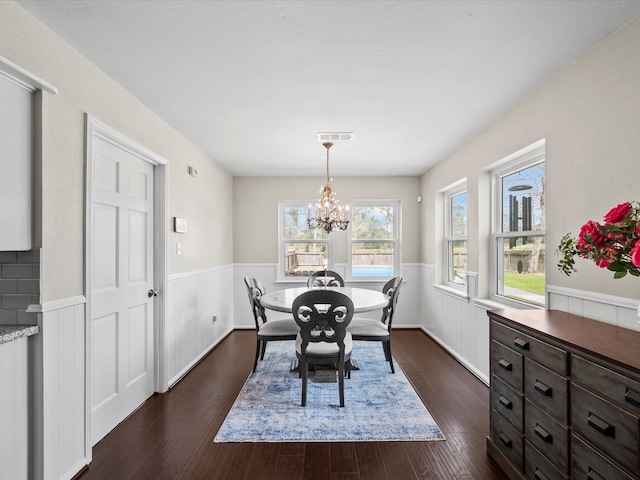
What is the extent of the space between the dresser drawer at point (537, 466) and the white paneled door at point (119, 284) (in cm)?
249

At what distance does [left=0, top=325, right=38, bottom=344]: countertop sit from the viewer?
1.59 meters

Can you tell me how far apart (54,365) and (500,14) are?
2.87m

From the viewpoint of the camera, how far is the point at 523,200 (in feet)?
9.96

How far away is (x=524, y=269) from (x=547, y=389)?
158 centimetres

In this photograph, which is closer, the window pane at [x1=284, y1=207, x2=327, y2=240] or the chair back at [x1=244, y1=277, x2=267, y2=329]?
the chair back at [x1=244, y1=277, x2=267, y2=329]

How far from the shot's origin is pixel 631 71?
5.87ft

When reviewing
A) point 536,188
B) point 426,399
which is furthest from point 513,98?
point 426,399

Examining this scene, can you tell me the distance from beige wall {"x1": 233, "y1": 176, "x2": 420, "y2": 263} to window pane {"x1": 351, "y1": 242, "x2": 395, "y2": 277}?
20 cm

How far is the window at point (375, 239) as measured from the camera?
5.53 meters

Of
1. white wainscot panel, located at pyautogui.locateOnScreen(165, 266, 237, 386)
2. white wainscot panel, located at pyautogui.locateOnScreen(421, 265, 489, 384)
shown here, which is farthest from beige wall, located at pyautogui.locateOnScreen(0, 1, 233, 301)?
white wainscot panel, located at pyautogui.locateOnScreen(421, 265, 489, 384)

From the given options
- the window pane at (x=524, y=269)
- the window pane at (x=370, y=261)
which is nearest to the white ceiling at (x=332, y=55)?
the window pane at (x=524, y=269)

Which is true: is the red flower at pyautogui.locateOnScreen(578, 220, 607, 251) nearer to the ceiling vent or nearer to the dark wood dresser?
the dark wood dresser

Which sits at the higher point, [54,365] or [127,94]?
[127,94]

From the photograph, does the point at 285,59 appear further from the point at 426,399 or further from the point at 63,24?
the point at 426,399
